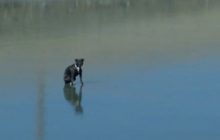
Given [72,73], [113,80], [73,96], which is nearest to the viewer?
[73,96]

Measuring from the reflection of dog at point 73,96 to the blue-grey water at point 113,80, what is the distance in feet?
0.04

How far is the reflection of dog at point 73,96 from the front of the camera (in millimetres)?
9730

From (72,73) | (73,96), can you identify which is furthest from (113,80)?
(73,96)

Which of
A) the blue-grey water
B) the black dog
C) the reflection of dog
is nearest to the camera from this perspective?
the blue-grey water

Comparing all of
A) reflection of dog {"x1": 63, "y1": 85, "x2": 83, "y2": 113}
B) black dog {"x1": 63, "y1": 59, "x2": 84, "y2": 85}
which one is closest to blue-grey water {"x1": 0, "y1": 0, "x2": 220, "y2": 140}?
reflection of dog {"x1": 63, "y1": 85, "x2": 83, "y2": 113}

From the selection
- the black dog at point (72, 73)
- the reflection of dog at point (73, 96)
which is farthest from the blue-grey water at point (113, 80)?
the black dog at point (72, 73)

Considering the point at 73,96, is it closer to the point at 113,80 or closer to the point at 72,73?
the point at 72,73

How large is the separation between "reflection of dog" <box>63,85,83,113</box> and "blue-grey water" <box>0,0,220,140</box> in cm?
1

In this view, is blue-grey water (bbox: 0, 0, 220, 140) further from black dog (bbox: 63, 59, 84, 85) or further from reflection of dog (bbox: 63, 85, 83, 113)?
black dog (bbox: 63, 59, 84, 85)

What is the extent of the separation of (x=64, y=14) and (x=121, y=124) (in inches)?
612

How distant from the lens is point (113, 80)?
37.1ft

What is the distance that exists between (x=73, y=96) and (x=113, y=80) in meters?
1.02

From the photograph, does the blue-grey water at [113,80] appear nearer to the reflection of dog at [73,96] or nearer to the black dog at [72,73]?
the reflection of dog at [73,96]

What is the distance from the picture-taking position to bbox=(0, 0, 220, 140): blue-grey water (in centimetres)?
862
